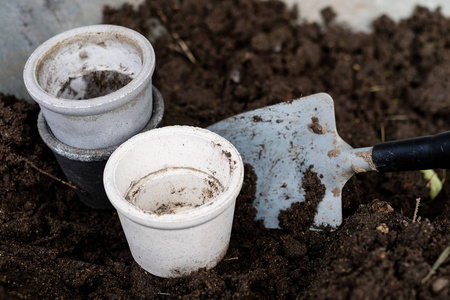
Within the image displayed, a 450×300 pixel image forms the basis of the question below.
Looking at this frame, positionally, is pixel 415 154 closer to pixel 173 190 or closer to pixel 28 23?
pixel 173 190

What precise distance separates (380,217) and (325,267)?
0.35 meters

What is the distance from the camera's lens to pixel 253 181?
245 centimetres

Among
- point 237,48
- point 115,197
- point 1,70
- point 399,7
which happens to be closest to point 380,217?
point 115,197

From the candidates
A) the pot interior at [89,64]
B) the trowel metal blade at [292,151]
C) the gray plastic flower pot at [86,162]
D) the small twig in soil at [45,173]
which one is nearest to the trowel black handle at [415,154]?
the trowel metal blade at [292,151]

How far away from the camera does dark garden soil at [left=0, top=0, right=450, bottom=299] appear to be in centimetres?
190

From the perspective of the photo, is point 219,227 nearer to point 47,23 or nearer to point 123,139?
point 123,139

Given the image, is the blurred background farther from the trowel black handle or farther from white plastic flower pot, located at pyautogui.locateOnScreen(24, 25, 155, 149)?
the trowel black handle

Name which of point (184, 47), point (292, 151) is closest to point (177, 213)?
point (292, 151)

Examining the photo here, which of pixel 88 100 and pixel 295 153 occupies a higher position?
pixel 88 100

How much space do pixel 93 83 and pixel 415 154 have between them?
170 centimetres

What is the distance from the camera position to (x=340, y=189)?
7.61ft

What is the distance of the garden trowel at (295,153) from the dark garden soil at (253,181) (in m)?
0.07

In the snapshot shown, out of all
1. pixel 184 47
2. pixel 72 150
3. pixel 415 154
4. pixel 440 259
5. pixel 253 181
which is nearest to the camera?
pixel 440 259

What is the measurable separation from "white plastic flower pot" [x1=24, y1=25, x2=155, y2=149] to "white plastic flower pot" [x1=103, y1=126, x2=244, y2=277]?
185mm
